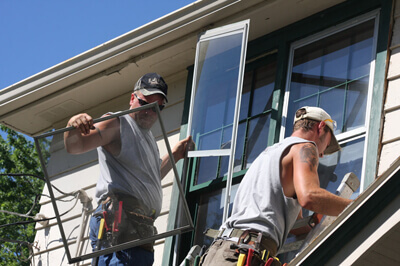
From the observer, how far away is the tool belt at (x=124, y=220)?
577 centimetres

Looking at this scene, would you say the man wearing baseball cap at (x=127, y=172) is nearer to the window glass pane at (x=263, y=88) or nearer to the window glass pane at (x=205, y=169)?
the window glass pane at (x=205, y=169)

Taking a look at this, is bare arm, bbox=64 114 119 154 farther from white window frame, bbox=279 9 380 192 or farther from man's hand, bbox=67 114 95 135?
white window frame, bbox=279 9 380 192

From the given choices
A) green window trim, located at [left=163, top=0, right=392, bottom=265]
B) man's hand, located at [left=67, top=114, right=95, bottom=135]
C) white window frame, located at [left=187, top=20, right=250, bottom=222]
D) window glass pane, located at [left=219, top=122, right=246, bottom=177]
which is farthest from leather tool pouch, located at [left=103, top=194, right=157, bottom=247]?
window glass pane, located at [left=219, top=122, right=246, bottom=177]

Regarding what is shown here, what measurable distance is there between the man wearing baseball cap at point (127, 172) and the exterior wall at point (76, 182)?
0.07 meters

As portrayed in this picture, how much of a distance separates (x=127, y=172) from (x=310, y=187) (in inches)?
59.0

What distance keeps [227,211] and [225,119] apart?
1019 millimetres

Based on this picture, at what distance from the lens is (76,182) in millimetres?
6848

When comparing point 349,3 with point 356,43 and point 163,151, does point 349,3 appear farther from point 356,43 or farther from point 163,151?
point 163,151

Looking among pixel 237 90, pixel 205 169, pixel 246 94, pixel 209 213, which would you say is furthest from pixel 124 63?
pixel 209 213

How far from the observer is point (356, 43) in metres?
6.70

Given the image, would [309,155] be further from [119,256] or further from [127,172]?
[119,256]

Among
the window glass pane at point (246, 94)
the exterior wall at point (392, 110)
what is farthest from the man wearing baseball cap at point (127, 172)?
the exterior wall at point (392, 110)

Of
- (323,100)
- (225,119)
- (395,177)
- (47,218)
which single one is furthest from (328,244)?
(47,218)

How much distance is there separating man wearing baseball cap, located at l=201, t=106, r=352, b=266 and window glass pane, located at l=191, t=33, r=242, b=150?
178 centimetres
